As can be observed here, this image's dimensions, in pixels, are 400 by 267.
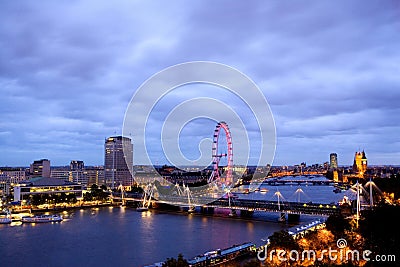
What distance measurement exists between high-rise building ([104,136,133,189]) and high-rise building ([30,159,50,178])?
18.0 feet

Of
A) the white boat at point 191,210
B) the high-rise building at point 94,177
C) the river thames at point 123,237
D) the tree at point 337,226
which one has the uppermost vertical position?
the high-rise building at point 94,177

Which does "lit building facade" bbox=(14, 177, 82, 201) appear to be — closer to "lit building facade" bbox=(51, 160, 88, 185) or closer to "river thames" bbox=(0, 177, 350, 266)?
"river thames" bbox=(0, 177, 350, 266)

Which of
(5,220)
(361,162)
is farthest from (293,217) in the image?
(361,162)

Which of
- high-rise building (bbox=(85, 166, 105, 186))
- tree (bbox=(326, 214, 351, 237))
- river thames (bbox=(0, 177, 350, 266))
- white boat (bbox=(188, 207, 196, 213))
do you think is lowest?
river thames (bbox=(0, 177, 350, 266))

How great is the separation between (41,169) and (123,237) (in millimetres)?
27050

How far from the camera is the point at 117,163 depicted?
1409 inches

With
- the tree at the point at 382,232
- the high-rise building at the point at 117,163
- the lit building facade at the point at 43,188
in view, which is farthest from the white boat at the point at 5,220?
the high-rise building at the point at 117,163

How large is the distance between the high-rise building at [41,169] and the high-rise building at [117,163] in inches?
216

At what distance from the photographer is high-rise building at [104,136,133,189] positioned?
35469 mm

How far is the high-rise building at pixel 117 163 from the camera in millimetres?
35469

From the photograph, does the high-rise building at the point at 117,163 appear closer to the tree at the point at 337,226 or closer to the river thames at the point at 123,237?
the river thames at the point at 123,237

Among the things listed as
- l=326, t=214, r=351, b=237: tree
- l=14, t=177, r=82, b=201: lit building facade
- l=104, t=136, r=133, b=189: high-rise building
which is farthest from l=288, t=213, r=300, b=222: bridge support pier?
l=104, t=136, r=133, b=189: high-rise building

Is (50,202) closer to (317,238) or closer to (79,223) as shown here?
(79,223)

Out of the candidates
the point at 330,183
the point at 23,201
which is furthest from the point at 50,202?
the point at 330,183
